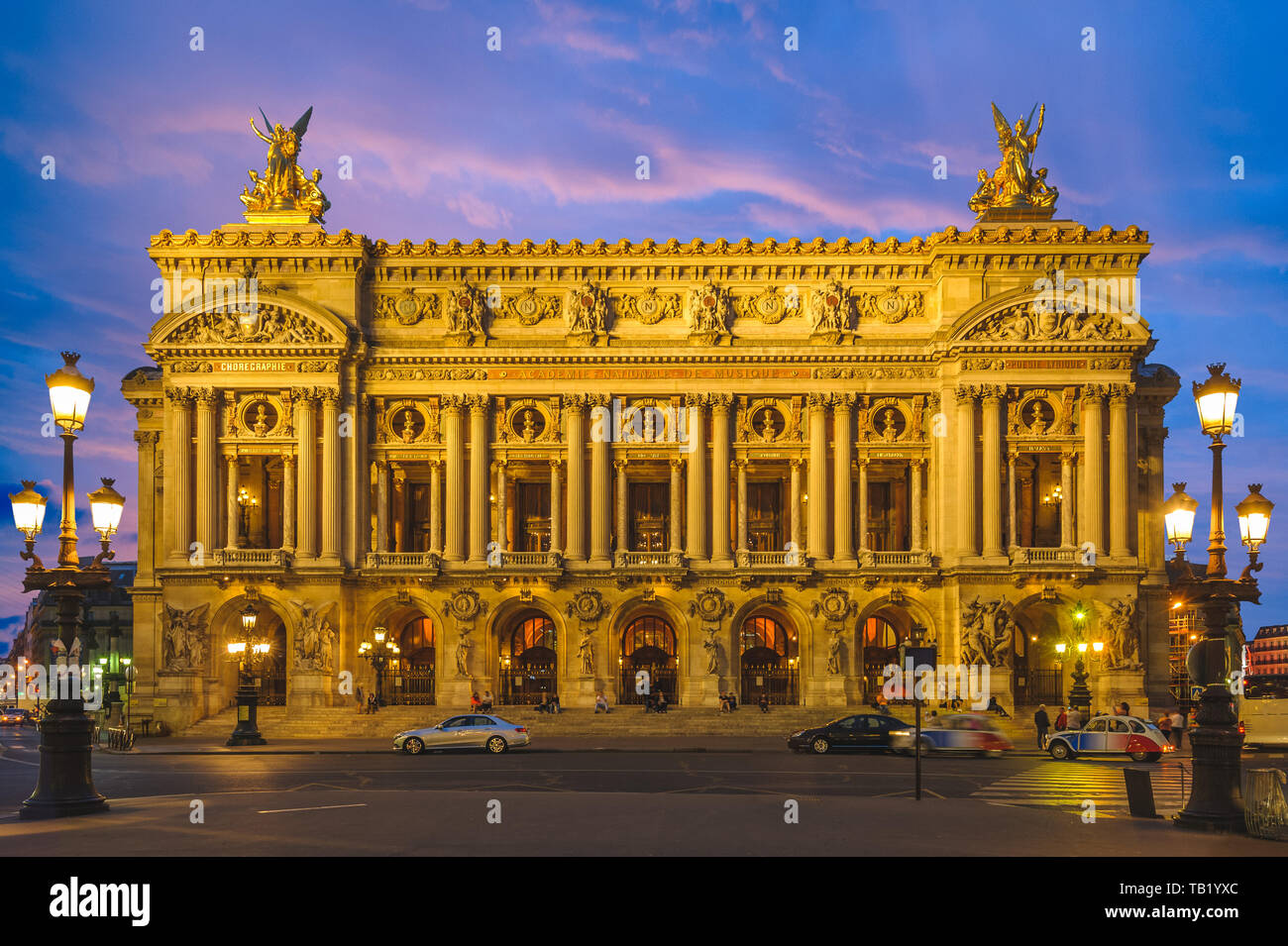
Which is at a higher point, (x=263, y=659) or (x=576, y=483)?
(x=576, y=483)

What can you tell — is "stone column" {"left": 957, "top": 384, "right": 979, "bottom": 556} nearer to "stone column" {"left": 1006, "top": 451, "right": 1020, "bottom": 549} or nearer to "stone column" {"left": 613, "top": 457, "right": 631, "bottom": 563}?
"stone column" {"left": 1006, "top": 451, "right": 1020, "bottom": 549}

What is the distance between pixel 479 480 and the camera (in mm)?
57312

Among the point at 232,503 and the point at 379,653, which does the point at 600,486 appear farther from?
the point at 232,503

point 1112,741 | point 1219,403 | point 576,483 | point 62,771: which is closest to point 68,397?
point 62,771

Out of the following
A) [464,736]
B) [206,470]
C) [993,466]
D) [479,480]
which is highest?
[993,466]

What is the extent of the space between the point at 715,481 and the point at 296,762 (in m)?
26.0

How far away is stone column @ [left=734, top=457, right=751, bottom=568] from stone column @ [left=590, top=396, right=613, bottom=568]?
19.7 ft

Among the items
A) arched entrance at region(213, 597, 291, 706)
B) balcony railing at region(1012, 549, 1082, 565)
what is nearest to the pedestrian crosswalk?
balcony railing at region(1012, 549, 1082, 565)

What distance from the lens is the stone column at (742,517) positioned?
5678 centimetres

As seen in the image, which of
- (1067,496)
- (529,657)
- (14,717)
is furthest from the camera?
(14,717)

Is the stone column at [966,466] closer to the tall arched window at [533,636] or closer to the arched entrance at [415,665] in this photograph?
the tall arched window at [533,636]

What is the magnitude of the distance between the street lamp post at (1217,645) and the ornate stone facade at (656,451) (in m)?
34.6

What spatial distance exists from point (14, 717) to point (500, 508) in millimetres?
56853

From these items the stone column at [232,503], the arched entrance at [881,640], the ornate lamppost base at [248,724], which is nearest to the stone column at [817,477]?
the arched entrance at [881,640]
